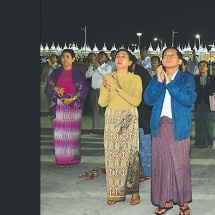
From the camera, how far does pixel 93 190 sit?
17.5ft

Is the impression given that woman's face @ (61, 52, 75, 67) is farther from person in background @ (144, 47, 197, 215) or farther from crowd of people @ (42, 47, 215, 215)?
person in background @ (144, 47, 197, 215)

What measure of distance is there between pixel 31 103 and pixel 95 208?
3.67 meters

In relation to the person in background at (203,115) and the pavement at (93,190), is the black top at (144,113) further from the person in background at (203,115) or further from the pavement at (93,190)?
the person in background at (203,115)

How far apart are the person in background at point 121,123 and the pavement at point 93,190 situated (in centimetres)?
33

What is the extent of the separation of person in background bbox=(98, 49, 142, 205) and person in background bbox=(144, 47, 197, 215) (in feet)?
1.18

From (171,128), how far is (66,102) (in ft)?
8.27

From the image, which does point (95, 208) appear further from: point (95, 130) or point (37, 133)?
point (95, 130)

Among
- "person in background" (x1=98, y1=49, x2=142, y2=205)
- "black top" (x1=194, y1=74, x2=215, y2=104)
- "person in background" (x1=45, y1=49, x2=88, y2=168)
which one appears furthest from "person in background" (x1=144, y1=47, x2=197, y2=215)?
"black top" (x1=194, y1=74, x2=215, y2=104)

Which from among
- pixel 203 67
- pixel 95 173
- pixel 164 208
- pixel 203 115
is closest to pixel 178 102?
pixel 164 208

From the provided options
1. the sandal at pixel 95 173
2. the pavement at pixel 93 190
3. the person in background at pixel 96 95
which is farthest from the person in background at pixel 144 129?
the person in background at pixel 96 95

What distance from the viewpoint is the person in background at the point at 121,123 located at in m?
4.50

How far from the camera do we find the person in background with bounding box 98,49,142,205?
14.8 feet

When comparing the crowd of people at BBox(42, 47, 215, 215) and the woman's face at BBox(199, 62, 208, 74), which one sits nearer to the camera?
the crowd of people at BBox(42, 47, 215, 215)

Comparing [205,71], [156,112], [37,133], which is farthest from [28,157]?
[205,71]
